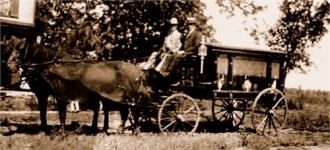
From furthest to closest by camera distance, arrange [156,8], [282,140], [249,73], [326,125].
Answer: [156,8] → [326,125] → [249,73] → [282,140]

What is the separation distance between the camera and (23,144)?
9812 mm

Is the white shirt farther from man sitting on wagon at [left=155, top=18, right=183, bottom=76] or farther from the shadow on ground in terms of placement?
the shadow on ground

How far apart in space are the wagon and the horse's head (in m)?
3.35

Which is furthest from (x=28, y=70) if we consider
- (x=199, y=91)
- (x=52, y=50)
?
(x=199, y=91)

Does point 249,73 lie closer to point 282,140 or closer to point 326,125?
point 282,140

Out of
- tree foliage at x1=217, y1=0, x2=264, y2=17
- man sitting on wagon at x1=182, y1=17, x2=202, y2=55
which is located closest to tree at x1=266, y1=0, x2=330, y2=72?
tree foliage at x1=217, y1=0, x2=264, y2=17

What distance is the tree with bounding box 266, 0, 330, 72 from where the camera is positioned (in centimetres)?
3753

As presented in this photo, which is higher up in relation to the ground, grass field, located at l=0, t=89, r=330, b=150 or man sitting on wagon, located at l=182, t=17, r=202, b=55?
man sitting on wagon, located at l=182, t=17, r=202, b=55

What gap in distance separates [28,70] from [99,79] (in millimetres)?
1544

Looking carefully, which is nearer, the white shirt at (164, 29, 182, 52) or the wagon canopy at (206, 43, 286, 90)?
the white shirt at (164, 29, 182, 52)

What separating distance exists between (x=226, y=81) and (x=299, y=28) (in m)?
27.1

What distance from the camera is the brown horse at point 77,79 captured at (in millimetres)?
11070

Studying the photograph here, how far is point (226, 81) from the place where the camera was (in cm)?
1302

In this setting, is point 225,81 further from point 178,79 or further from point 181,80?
point 178,79
